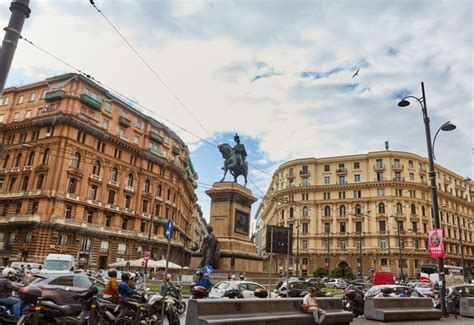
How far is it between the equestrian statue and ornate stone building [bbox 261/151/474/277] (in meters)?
38.6

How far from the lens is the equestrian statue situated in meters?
26.9

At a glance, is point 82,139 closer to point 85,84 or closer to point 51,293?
point 85,84

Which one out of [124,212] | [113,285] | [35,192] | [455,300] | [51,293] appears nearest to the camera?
[113,285]

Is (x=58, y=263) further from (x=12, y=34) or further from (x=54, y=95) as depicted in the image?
(x=54, y=95)

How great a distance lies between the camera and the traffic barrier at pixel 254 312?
680 centimetres

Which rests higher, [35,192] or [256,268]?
[35,192]

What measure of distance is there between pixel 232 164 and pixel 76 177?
26436 mm

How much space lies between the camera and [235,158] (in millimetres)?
27094

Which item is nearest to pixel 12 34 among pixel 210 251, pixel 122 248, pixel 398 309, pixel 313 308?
pixel 313 308

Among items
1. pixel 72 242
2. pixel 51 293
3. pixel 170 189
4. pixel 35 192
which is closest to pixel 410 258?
pixel 170 189

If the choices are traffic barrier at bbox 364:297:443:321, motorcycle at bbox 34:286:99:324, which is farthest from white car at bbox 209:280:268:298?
motorcycle at bbox 34:286:99:324

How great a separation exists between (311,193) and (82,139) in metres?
46.2

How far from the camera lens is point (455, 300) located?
14555 mm

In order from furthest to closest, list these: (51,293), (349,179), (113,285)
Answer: (349,179)
(51,293)
(113,285)
